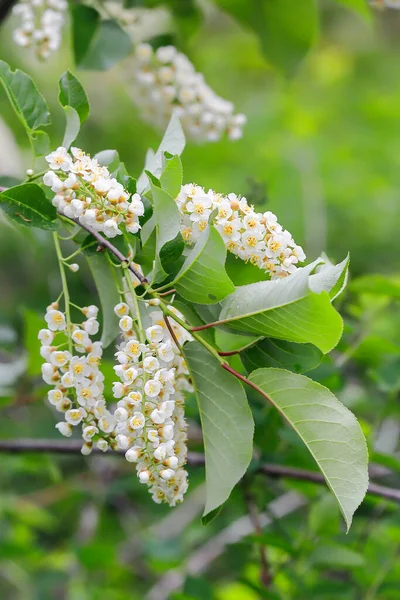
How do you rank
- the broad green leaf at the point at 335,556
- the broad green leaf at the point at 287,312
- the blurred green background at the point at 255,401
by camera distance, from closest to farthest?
the broad green leaf at the point at 287,312
the broad green leaf at the point at 335,556
the blurred green background at the point at 255,401

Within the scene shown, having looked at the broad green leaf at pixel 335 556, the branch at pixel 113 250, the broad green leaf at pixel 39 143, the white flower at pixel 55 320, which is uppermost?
the broad green leaf at pixel 39 143

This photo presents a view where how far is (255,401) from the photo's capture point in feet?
3.61

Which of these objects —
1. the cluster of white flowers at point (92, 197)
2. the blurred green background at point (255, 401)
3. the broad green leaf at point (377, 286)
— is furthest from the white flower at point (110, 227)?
the broad green leaf at point (377, 286)

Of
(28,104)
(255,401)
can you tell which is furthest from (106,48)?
(255,401)

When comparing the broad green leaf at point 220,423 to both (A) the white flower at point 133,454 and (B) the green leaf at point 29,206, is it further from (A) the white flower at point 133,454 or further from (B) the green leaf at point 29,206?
(B) the green leaf at point 29,206

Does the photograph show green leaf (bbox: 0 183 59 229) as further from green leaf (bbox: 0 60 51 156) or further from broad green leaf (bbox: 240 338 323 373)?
broad green leaf (bbox: 240 338 323 373)

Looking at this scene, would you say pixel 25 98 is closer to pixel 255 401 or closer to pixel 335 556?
pixel 255 401

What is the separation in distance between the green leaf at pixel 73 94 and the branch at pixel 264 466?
0.43 m

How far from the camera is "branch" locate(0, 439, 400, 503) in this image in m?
0.93

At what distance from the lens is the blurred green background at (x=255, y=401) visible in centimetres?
119

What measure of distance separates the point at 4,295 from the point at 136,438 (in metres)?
2.30

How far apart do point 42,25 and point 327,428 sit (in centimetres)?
90

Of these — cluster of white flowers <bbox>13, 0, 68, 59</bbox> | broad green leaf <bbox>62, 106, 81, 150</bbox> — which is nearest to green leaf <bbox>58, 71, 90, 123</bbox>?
broad green leaf <bbox>62, 106, 81, 150</bbox>

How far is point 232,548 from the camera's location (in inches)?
46.9
